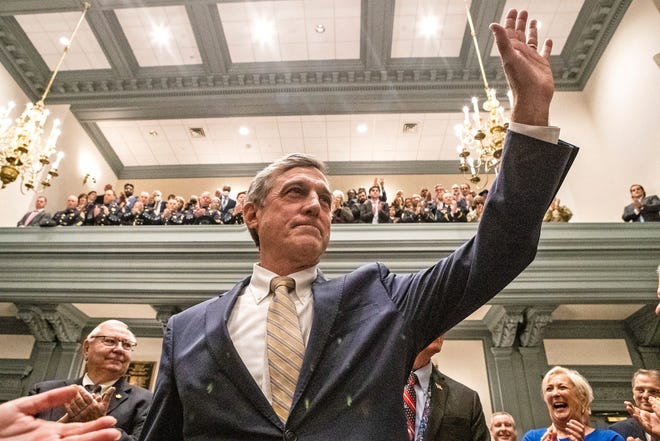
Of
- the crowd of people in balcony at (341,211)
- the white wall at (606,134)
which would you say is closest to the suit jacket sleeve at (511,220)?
the crowd of people in balcony at (341,211)

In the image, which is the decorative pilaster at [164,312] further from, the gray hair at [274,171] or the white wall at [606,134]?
the gray hair at [274,171]

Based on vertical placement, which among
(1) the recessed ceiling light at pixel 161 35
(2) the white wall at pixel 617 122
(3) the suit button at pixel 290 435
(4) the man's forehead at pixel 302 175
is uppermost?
(1) the recessed ceiling light at pixel 161 35

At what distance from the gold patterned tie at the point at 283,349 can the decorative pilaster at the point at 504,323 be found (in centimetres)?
622

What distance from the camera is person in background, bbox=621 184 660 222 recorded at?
23.1 feet

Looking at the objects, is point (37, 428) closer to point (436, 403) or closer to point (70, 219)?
point (436, 403)

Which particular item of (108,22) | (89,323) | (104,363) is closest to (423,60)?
(108,22)

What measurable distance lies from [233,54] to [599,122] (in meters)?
7.53

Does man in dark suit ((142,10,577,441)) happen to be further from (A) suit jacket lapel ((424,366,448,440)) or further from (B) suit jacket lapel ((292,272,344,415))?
(A) suit jacket lapel ((424,366,448,440))

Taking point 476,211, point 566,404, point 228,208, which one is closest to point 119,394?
point 566,404

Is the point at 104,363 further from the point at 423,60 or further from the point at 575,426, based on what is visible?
the point at 423,60

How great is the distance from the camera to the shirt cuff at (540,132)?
1.05 meters

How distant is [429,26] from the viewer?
9.27 meters

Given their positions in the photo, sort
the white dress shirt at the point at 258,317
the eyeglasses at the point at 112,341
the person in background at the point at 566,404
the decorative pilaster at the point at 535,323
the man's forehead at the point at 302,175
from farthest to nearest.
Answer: the decorative pilaster at the point at 535,323 < the eyeglasses at the point at 112,341 < the person in background at the point at 566,404 < the man's forehead at the point at 302,175 < the white dress shirt at the point at 258,317

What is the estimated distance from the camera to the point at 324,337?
1.18m
